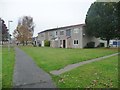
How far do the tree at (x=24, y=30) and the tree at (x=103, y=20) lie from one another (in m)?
34.0

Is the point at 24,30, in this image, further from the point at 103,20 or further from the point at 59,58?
the point at 59,58

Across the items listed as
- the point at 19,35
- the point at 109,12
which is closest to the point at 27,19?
the point at 19,35

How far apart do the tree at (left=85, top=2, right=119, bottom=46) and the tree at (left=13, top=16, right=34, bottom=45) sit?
3397 cm

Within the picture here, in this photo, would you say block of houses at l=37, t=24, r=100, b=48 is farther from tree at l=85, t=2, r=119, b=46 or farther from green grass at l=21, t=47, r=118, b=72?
green grass at l=21, t=47, r=118, b=72

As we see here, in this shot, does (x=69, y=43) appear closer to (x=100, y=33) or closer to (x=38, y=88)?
(x=100, y=33)

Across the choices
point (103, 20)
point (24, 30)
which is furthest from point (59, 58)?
point (24, 30)

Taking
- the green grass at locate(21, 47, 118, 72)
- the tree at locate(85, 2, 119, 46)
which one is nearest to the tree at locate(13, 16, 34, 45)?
the tree at locate(85, 2, 119, 46)

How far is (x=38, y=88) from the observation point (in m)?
7.32

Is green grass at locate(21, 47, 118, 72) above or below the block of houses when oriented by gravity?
below

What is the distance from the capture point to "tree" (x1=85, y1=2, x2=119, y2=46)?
34656 mm

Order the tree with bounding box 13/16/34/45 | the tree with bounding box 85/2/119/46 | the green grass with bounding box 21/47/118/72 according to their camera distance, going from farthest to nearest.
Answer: the tree with bounding box 13/16/34/45 < the tree with bounding box 85/2/119/46 < the green grass with bounding box 21/47/118/72

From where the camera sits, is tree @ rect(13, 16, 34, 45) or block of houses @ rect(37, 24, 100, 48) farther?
tree @ rect(13, 16, 34, 45)

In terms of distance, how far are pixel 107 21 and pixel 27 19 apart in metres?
45.3

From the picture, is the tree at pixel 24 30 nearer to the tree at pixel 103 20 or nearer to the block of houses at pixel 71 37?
the block of houses at pixel 71 37
